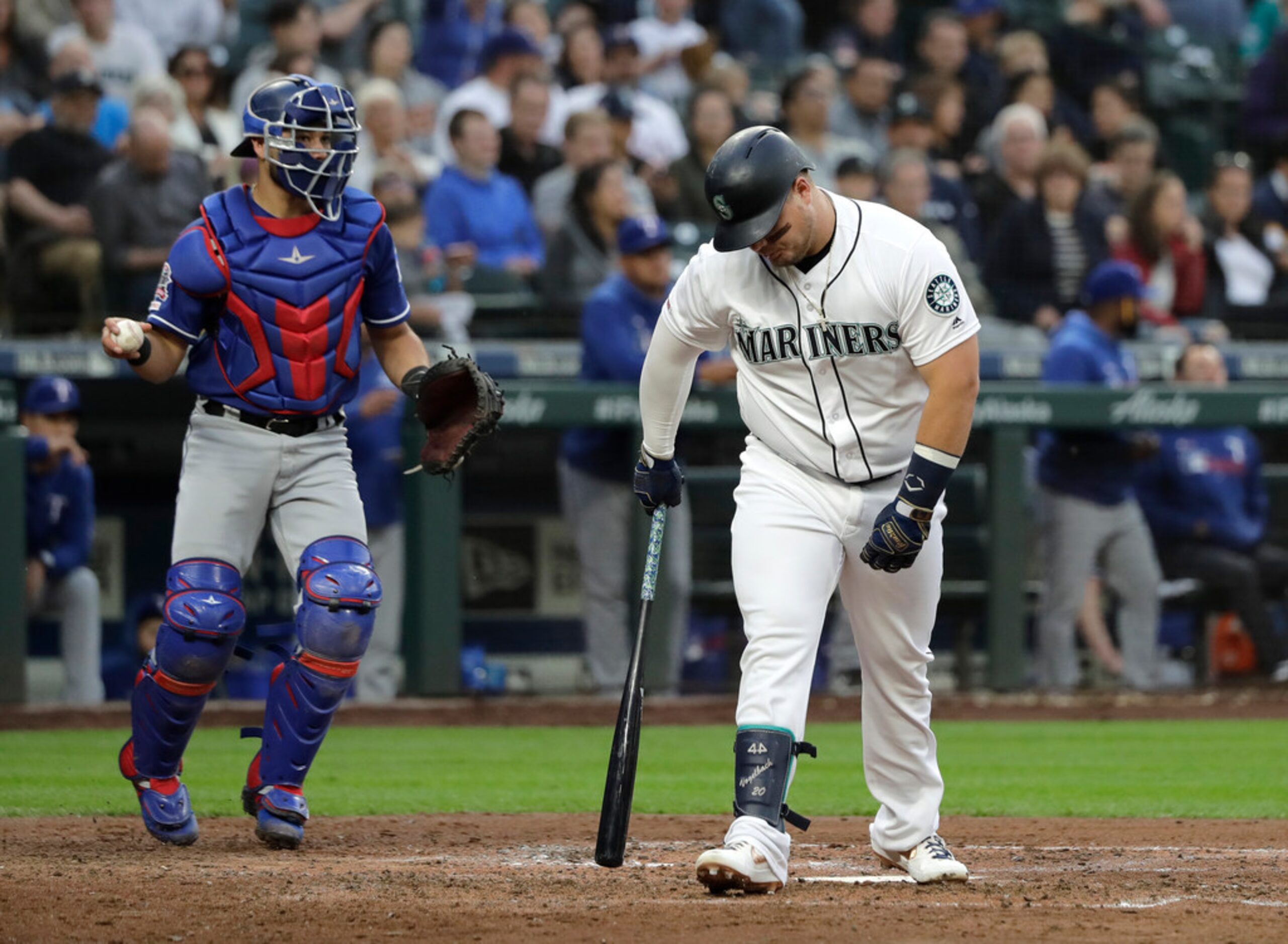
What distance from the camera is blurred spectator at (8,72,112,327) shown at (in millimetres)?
9492

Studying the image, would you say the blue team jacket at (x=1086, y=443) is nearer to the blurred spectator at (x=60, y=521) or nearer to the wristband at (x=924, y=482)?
the blurred spectator at (x=60, y=521)

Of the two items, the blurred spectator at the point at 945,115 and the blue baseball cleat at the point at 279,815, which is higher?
the blurred spectator at the point at 945,115

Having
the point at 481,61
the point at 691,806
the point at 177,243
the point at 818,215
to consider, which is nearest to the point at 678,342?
the point at 818,215

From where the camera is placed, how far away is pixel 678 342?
4.66 m

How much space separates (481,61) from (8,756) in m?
5.96

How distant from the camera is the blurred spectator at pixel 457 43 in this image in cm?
1265

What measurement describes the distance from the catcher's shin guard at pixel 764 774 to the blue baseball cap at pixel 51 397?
221 inches

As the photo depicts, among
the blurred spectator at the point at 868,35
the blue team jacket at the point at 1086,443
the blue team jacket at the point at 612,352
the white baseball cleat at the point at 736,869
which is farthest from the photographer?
the blurred spectator at the point at 868,35

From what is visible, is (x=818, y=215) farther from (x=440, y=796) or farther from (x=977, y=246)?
(x=977, y=246)

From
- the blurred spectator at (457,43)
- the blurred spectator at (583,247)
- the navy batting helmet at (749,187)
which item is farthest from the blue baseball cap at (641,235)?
the navy batting helmet at (749,187)

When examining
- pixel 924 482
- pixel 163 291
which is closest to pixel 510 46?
pixel 163 291

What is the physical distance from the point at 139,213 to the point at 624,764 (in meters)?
5.94

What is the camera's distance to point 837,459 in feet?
14.9

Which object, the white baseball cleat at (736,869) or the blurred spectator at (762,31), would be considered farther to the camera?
the blurred spectator at (762,31)
